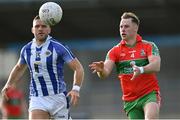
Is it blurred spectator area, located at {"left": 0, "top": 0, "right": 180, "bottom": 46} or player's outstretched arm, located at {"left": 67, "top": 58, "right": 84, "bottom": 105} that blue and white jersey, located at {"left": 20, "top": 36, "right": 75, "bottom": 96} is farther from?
blurred spectator area, located at {"left": 0, "top": 0, "right": 180, "bottom": 46}

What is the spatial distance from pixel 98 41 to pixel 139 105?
68.7 ft

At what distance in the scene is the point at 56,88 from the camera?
1002 cm

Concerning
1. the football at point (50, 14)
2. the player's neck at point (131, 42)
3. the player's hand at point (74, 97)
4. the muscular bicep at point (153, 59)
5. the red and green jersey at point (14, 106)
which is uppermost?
the football at point (50, 14)

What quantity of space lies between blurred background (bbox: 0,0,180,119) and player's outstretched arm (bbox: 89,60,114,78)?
16816mm

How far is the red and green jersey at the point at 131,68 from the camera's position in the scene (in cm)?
1022

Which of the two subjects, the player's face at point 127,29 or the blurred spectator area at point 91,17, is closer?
the player's face at point 127,29

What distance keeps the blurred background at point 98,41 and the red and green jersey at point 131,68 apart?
16.6 m

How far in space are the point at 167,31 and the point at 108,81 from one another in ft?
11.6

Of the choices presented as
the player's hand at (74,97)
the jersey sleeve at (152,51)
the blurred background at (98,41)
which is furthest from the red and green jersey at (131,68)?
the blurred background at (98,41)

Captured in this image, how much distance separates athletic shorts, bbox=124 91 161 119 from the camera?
10086 millimetres

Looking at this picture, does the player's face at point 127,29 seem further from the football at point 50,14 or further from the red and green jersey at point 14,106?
the red and green jersey at point 14,106

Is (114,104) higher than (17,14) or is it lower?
lower

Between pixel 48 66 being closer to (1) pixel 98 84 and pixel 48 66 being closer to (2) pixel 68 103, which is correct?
(2) pixel 68 103

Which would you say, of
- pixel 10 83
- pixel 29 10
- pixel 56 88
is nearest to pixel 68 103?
pixel 56 88
